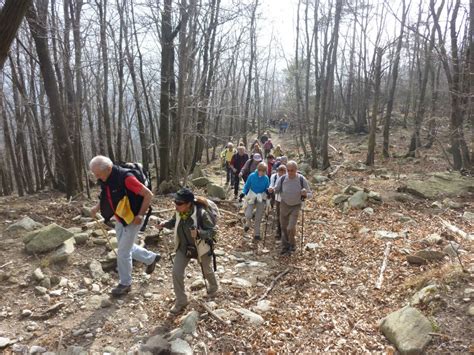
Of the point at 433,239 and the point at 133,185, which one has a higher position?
the point at 133,185

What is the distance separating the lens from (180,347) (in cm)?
446

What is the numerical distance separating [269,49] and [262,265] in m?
36.1

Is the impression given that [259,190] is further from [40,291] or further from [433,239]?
[40,291]

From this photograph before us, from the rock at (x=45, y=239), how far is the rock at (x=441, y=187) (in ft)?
37.8

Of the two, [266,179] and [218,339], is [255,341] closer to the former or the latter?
[218,339]

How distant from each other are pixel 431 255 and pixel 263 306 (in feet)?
11.9

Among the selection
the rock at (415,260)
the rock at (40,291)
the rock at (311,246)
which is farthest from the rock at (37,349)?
the rock at (415,260)

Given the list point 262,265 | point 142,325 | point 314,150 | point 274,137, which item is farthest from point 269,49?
point 142,325

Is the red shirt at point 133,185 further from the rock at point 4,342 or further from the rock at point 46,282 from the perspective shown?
the rock at point 4,342

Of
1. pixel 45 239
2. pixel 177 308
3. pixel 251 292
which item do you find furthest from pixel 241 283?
pixel 45 239

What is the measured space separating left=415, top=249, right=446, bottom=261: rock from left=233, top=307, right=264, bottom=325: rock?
12.3 ft

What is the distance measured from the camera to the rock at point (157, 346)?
14.4ft

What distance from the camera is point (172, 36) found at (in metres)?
12.1

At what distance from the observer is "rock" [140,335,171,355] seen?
4.39 m
